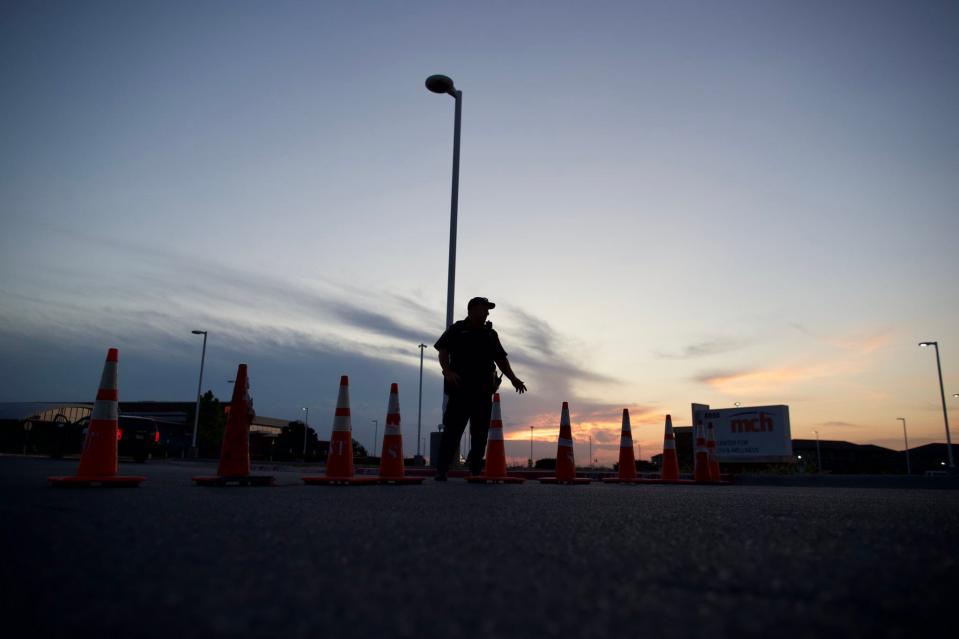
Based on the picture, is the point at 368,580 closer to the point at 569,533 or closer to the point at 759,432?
the point at 569,533

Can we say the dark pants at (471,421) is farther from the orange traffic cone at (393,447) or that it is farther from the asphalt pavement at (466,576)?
the asphalt pavement at (466,576)

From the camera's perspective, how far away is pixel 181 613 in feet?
4.16

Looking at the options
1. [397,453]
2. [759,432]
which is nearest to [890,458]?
[759,432]

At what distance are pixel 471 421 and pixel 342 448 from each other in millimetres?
1727

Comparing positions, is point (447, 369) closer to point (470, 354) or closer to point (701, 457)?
point (470, 354)

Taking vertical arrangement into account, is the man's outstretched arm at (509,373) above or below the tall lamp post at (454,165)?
below

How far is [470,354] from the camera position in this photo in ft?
27.2

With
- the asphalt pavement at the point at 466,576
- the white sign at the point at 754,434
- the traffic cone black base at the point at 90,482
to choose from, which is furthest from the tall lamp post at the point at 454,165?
the white sign at the point at 754,434

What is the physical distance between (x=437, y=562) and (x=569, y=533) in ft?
2.83

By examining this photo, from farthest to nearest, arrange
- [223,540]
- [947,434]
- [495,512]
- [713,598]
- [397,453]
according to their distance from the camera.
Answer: [947,434], [397,453], [495,512], [223,540], [713,598]

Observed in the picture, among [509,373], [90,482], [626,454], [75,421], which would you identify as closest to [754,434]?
[626,454]

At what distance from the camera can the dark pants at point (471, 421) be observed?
26.7ft

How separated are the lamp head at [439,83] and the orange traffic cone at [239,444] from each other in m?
12.0

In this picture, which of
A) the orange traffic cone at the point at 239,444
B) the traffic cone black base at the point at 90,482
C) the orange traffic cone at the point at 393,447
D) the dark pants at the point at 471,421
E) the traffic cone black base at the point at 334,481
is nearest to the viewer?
the traffic cone black base at the point at 90,482
